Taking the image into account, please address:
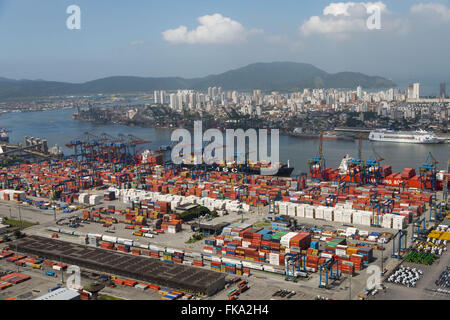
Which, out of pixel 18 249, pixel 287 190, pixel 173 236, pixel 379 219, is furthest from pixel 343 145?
pixel 18 249

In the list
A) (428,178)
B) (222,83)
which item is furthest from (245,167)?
(222,83)

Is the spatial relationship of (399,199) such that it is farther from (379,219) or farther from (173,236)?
(173,236)

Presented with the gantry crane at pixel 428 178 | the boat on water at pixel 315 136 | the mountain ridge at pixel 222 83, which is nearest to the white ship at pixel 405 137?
the boat on water at pixel 315 136

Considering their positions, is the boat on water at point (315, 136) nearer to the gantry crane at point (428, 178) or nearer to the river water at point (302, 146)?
the river water at point (302, 146)

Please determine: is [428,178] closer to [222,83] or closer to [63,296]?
[63,296]

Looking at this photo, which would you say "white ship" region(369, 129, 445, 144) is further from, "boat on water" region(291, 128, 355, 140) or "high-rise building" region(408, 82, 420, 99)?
"high-rise building" region(408, 82, 420, 99)
